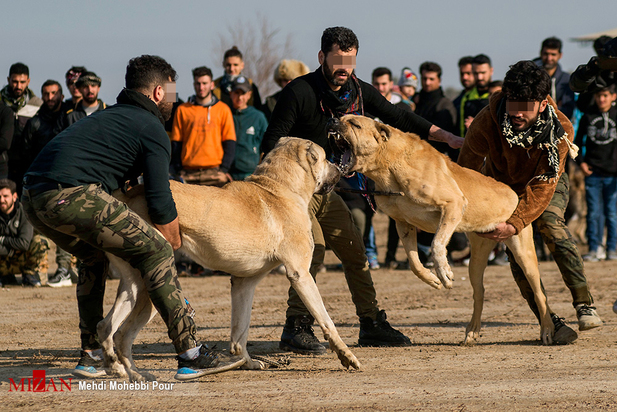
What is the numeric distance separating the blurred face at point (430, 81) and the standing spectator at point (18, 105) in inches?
248

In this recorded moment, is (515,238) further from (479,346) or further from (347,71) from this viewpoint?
(347,71)

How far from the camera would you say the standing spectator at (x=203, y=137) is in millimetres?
10484

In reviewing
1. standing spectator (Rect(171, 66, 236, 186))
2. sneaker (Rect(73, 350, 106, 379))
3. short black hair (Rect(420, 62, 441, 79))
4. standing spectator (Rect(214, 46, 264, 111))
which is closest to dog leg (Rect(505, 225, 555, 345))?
sneaker (Rect(73, 350, 106, 379))

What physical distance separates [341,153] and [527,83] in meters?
1.62

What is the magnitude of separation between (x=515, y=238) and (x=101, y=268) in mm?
3576

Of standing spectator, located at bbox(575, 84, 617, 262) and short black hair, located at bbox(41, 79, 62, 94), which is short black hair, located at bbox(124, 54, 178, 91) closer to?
short black hair, located at bbox(41, 79, 62, 94)

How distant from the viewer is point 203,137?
1052 centimetres

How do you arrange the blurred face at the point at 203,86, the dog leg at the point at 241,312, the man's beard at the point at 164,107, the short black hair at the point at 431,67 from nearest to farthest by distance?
the man's beard at the point at 164,107 → the dog leg at the point at 241,312 → the blurred face at the point at 203,86 → the short black hair at the point at 431,67

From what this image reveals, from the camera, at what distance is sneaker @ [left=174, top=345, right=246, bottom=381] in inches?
184

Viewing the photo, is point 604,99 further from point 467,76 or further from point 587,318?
point 587,318

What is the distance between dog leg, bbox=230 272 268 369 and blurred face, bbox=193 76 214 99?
5666 mm

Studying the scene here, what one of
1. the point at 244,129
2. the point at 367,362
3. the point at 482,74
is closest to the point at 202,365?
the point at 367,362

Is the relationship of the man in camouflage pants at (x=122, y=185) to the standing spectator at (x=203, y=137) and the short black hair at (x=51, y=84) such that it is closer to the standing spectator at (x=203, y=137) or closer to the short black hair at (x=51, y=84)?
the standing spectator at (x=203, y=137)

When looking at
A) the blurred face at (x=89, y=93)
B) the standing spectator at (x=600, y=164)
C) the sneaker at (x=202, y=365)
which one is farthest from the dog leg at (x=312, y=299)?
the standing spectator at (x=600, y=164)
